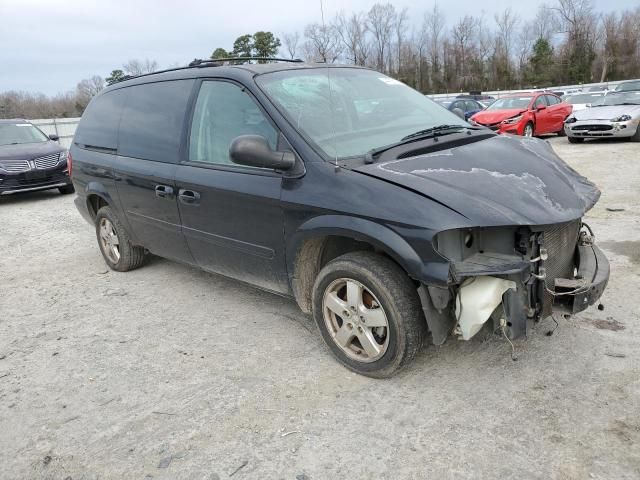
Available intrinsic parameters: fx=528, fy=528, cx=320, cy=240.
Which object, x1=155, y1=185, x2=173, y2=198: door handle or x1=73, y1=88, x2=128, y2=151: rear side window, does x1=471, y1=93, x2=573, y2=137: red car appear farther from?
x1=155, y1=185, x2=173, y2=198: door handle

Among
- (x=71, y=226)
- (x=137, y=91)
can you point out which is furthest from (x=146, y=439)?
(x=71, y=226)

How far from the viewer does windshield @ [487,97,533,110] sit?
15.3m

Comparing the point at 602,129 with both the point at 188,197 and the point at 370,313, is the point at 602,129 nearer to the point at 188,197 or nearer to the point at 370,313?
the point at 188,197

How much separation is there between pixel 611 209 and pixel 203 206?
5.31m

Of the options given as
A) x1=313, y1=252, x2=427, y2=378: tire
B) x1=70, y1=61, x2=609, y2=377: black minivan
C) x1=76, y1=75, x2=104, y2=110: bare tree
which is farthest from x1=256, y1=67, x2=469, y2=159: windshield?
x1=76, y1=75, x2=104, y2=110: bare tree

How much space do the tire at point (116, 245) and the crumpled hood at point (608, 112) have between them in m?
12.2

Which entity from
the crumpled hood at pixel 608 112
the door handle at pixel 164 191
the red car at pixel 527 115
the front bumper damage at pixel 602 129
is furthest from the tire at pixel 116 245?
the crumpled hood at pixel 608 112

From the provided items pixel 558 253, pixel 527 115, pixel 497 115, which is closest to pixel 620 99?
pixel 527 115

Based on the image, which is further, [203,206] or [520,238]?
[203,206]

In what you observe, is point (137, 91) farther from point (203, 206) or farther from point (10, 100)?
point (10, 100)

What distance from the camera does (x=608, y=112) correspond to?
13.3 m

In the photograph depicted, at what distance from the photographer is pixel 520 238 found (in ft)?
8.71

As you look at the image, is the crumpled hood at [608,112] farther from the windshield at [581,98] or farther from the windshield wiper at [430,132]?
the windshield wiper at [430,132]

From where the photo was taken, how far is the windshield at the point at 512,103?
50.2ft
